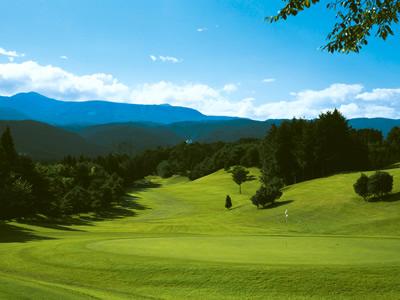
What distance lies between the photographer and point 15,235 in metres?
41.3

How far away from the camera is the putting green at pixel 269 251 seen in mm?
19875

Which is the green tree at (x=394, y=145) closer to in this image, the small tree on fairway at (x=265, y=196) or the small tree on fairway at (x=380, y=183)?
the small tree on fairway at (x=265, y=196)

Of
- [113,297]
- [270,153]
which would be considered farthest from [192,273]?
[270,153]

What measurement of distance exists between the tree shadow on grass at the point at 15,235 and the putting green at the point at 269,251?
45.7ft

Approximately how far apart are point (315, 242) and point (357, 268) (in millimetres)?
9007

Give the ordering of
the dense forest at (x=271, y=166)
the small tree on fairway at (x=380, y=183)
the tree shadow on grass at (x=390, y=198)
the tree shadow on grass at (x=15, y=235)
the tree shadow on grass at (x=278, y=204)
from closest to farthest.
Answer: the tree shadow on grass at (x=15, y=235) → the tree shadow on grass at (x=390, y=198) → the small tree on fairway at (x=380, y=183) → the tree shadow on grass at (x=278, y=204) → the dense forest at (x=271, y=166)

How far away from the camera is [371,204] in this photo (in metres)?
52.1

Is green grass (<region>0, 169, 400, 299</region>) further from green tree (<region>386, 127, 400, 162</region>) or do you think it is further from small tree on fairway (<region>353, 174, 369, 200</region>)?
green tree (<region>386, 127, 400, 162</region>)

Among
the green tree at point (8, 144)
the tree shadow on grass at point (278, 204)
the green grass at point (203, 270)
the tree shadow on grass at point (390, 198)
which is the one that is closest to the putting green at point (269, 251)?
the green grass at point (203, 270)

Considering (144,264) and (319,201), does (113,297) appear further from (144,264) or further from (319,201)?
(319,201)

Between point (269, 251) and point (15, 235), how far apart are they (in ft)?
90.5

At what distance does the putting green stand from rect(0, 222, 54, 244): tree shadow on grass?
1394 cm

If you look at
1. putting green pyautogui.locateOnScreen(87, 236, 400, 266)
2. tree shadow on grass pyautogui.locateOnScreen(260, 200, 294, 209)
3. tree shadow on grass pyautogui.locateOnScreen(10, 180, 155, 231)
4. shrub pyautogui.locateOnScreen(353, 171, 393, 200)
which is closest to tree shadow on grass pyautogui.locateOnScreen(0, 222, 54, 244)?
tree shadow on grass pyautogui.locateOnScreen(10, 180, 155, 231)

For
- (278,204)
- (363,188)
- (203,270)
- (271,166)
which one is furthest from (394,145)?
(203,270)
